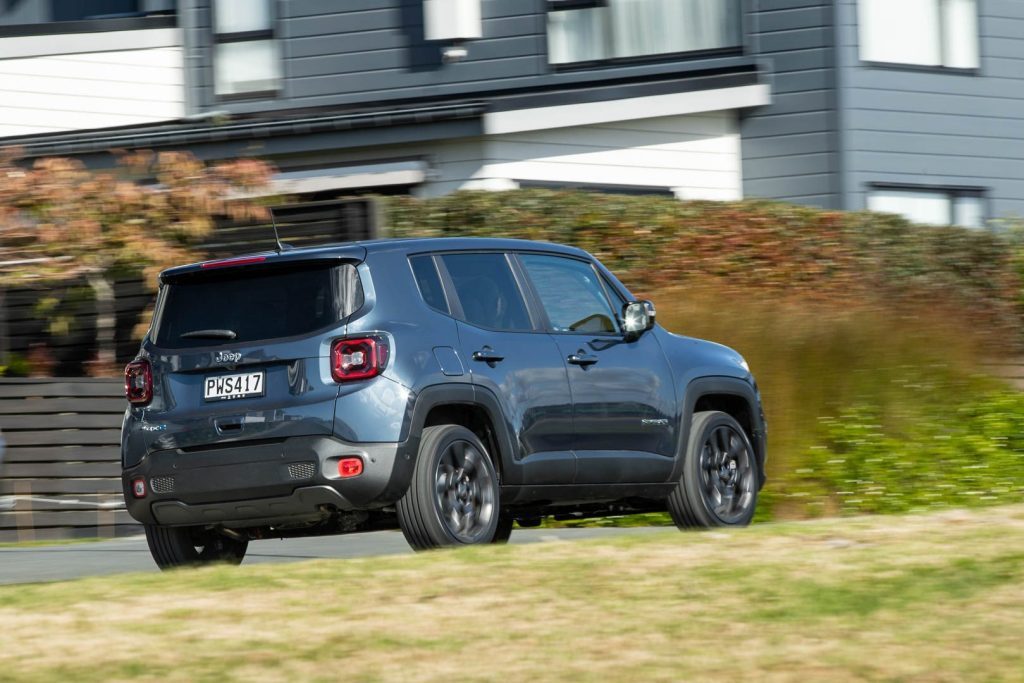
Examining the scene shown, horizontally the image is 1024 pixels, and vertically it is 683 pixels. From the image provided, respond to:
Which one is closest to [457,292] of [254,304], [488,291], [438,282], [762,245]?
[438,282]

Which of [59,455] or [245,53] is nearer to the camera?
[59,455]

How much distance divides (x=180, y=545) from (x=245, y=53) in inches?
489


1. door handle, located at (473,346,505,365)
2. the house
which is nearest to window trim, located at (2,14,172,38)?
the house

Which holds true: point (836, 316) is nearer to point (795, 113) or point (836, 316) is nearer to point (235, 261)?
point (235, 261)

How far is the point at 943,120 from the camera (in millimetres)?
19547

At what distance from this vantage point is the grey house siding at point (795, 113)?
18.7m

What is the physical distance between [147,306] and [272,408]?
6.66 meters

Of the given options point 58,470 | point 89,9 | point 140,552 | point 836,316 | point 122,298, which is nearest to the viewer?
point 140,552

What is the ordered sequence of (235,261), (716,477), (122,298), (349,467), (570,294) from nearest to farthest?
1. (349,467)
2. (235,261)
3. (570,294)
4. (716,477)
5. (122,298)

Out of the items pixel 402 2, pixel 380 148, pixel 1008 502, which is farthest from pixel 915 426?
pixel 402 2

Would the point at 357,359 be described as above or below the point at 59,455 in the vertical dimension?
above

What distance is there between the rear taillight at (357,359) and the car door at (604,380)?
1.39 m

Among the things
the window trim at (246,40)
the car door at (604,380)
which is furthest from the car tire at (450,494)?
the window trim at (246,40)

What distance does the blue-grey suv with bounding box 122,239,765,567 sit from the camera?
308 inches
